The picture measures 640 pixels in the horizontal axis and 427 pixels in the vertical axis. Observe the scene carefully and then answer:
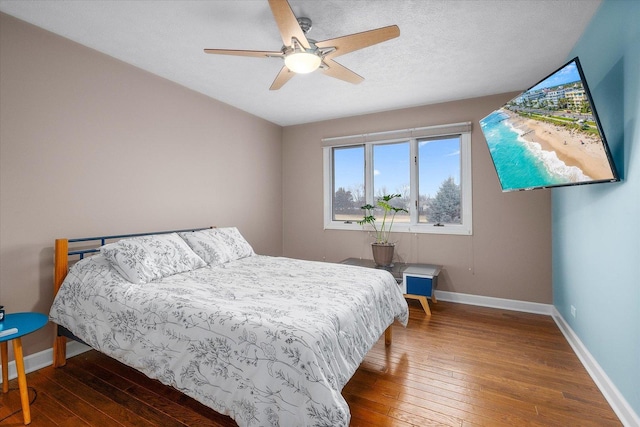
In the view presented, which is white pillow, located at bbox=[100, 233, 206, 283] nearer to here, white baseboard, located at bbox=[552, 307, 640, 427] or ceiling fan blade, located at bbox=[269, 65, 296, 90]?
ceiling fan blade, located at bbox=[269, 65, 296, 90]

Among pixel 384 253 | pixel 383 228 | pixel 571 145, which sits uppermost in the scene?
pixel 571 145

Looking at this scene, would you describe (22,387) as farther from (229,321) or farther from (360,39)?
(360,39)

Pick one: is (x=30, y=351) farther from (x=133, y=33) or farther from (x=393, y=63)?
(x=393, y=63)

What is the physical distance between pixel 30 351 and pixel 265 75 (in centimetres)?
308

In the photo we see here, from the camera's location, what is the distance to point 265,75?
3125 millimetres

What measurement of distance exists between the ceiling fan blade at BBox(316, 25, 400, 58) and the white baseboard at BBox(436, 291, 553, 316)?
10.7ft

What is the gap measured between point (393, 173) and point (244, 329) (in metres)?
3.40

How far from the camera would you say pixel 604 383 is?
203cm

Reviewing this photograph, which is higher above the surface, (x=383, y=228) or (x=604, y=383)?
(x=383, y=228)

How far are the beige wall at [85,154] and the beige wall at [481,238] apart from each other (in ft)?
6.33

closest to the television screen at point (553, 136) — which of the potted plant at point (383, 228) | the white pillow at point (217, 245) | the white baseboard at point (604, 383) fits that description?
the white baseboard at point (604, 383)

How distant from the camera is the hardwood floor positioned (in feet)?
5.92

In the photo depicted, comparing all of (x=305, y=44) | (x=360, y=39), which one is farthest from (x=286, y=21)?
(x=360, y=39)

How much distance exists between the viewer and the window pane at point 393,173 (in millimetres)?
4305
